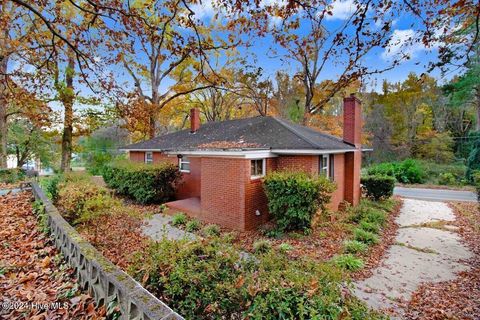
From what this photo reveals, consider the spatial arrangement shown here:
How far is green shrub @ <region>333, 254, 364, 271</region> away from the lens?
6652 mm

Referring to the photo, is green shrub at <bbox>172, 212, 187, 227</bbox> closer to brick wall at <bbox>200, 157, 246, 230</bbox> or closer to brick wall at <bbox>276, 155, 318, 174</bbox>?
brick wall at <bbox>200, 157, 246, 230</bbox>

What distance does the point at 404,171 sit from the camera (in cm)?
2455

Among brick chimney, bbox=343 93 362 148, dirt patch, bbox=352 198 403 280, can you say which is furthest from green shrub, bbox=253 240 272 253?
brick chimney, bbox=343 93 362 148

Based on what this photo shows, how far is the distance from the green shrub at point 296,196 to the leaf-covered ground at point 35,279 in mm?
6726

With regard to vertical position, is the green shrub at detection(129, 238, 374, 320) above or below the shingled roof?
below

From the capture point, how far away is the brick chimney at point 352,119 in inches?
518

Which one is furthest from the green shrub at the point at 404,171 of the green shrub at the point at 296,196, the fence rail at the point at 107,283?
the fence rail at the point at 107,283

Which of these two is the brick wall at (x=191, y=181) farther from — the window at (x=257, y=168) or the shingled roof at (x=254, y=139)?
the window at (x=257, y=168)

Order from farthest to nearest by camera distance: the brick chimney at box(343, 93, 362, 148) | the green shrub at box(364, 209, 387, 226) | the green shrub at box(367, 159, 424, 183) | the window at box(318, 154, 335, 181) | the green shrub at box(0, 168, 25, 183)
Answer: the green shrub at box(367, 159, 424, 183) → the green shrub at box(0, 168, 25, 183) → the brick chimney at box(343, 93, 362, 148) → the window at box(318, 154, 335, 181) → the green shrub at box(364, 209, 387, 226)

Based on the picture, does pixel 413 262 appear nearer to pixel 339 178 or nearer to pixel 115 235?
pixel 339 178

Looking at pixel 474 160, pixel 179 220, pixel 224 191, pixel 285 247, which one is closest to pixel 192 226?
pixel 179 220

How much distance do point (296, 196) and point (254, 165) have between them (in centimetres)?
238

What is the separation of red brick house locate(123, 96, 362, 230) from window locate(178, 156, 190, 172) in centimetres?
44

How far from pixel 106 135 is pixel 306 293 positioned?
142ft
